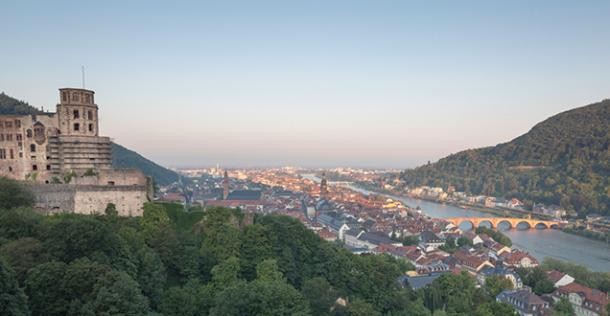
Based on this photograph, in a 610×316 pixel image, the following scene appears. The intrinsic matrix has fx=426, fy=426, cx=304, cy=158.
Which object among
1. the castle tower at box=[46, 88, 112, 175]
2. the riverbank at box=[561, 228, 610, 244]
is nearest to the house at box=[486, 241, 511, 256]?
the riverbank at box=[561, 228, 610, 244]

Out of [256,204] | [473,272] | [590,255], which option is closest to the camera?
[473,272]

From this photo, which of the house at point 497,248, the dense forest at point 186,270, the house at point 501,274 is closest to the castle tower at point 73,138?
the dense forest at point 186,270

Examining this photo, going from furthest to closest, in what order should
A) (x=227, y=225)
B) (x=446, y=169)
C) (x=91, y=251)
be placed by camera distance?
(x=446, y=169), (x=227, y=225), (x=91, y=251)

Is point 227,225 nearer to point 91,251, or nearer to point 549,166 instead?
point 91,251

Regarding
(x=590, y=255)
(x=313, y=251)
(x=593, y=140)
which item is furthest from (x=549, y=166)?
(x=313, y=251)

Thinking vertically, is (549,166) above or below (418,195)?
above

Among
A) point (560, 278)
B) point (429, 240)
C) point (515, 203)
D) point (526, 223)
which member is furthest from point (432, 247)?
point (515, 203)

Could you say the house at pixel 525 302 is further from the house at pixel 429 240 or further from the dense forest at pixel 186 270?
the house at pixel 429 240

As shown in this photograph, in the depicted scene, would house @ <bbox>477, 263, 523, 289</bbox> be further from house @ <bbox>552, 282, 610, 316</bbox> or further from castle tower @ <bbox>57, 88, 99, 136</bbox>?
castle tower @ <bbox>57, 88, 99, 136</bbox>
